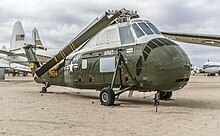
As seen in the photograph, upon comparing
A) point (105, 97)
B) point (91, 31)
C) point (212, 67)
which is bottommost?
point (105, 97)

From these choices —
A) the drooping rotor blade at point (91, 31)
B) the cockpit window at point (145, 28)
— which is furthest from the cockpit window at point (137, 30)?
the drooping rotor blade at point (91, 31)

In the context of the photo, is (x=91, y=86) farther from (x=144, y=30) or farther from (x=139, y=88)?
(x=144, y=30)

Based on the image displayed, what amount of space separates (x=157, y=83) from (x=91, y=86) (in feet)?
12.1

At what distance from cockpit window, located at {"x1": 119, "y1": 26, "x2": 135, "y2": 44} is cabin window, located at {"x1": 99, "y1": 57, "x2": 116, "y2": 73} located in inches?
34.2

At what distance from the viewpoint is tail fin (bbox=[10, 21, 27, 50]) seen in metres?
37.7

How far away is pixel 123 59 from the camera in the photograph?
1024 cm

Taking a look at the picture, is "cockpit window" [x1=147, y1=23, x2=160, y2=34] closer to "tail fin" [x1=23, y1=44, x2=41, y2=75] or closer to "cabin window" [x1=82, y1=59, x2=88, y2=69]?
"cabin window" [x1=82, y1=59, x2=88, y2=69]

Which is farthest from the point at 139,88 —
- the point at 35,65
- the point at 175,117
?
the point at 35,65

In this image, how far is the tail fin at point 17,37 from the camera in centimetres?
3769

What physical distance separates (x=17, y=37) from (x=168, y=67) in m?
33.4

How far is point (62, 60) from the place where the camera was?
1379cm

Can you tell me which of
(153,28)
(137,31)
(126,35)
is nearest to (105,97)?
(126,35)

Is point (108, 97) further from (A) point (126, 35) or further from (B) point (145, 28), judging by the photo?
(B) point (145, 28)

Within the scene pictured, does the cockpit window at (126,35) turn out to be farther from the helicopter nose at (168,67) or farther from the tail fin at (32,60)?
the tail fin at (32,60)
